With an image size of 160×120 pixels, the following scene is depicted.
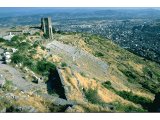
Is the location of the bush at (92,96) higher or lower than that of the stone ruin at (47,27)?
higher

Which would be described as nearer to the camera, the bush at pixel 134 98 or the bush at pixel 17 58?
the bush at pixel 17 58

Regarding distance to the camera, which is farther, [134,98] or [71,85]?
[134,98]

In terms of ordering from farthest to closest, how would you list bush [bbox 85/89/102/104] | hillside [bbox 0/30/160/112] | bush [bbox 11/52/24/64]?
bush [bbox 11/52/24/64], bush [bbox 85/89/102/104], hillside [bbox 0/30/160/112]

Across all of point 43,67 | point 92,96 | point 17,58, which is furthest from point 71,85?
point 17,58

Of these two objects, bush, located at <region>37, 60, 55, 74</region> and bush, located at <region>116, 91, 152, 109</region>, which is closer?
bush, located at <region>37, 60, 55, 74</region>

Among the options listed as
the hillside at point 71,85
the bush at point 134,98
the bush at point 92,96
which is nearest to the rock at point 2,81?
the hillside at point 71,85

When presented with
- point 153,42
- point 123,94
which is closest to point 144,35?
point 153,42

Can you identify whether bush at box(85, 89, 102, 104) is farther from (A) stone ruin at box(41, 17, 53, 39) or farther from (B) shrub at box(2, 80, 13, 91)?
(A) stone ruin at box(41, 17, 53, 39)

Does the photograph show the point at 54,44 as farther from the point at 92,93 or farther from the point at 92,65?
the point at 92,93

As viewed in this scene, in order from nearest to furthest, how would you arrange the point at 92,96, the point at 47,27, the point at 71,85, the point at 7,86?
the point at 7,86
the point at 71,85
the point at 92,96
the point at 47,27

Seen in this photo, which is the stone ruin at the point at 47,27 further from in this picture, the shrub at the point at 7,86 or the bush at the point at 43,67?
the shrub at the point at 7,86

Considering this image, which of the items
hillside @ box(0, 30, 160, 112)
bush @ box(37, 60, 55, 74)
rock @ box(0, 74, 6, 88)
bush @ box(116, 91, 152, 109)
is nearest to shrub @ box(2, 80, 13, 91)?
hillside @ box(0, 30, 160, 112)

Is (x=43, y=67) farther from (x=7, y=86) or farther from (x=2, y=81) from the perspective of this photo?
(x=7, y=86)
